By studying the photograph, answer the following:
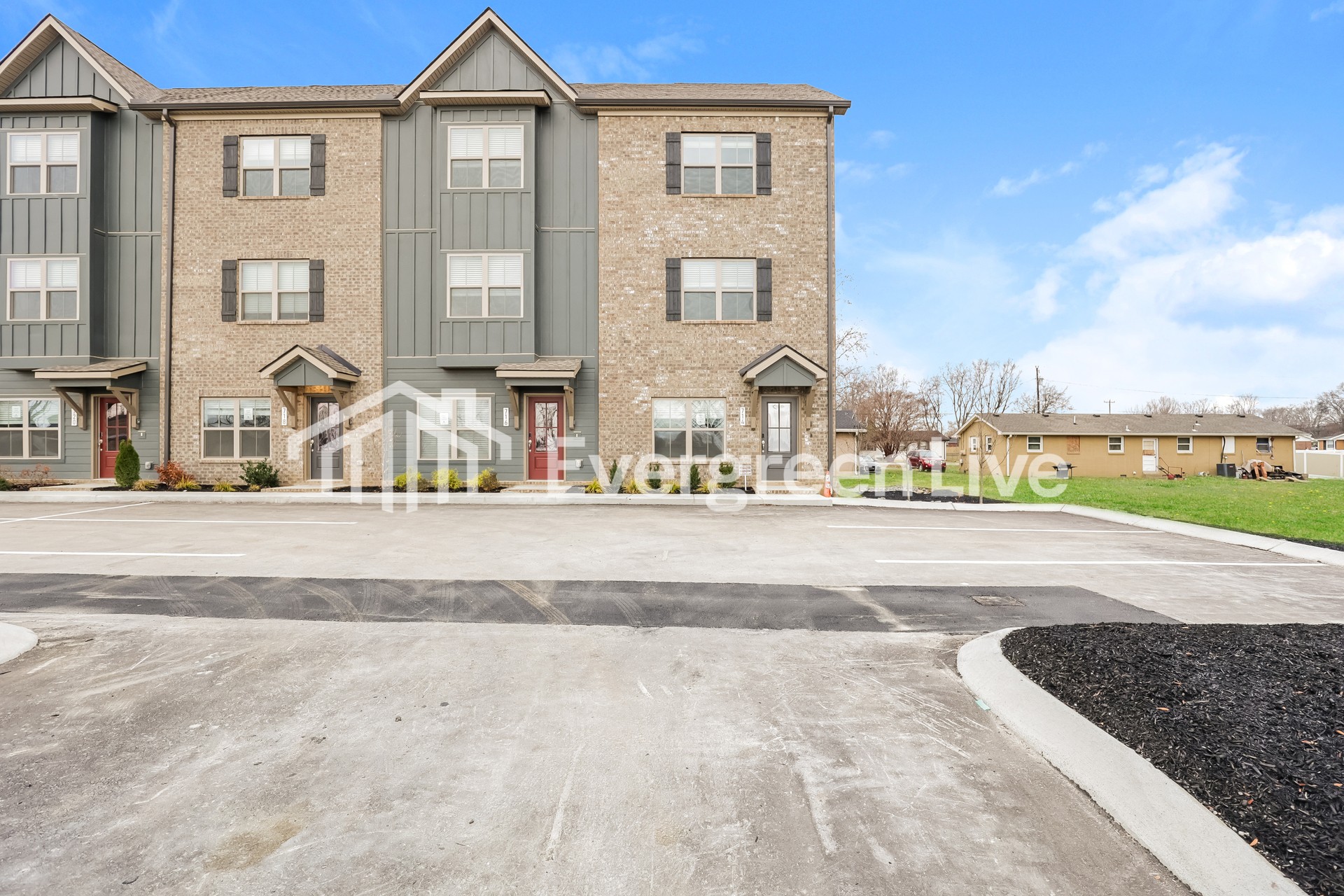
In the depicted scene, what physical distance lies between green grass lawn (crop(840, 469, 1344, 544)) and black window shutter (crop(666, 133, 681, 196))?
33.2 feet

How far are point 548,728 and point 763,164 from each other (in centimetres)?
1787

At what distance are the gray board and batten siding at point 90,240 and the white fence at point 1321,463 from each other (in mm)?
54636

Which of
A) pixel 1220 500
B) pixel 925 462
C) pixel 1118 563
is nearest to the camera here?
pixel 1118 563

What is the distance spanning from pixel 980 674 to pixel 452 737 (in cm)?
335

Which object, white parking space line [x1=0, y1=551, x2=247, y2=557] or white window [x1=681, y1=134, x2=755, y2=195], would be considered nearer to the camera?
white parking space line [x1=0, y1=551, x2=247, y2=557]

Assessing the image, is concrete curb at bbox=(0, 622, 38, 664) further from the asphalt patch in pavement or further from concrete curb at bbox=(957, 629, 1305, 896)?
concrete curb at bbox=(957, 629, 1305, 896)

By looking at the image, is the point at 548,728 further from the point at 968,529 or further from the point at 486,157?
the point at 486,157

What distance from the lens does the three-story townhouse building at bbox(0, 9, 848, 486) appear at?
17.9 meters

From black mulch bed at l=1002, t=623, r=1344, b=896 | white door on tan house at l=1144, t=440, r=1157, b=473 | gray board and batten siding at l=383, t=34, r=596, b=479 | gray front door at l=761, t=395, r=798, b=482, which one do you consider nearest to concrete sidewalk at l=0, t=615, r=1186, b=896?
black mulch bed at l=1002, t=623, r=1344, b=896

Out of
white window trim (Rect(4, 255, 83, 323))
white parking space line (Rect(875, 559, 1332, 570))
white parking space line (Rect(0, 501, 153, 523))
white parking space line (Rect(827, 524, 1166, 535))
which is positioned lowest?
white parking space line (Rect(875, 559, 1332, 570))

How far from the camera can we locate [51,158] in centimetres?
1780

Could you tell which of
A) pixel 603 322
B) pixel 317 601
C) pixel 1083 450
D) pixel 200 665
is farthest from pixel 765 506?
pixel 1083 450

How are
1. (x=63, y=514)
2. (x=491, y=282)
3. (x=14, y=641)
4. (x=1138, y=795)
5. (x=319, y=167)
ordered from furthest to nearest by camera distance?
(x=319, y=167) < (x=491, y=282) < (x=63, y=514) < (x=14, y=641) < (x=1138, y=795)

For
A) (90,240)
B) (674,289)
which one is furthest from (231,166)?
(674,289)
